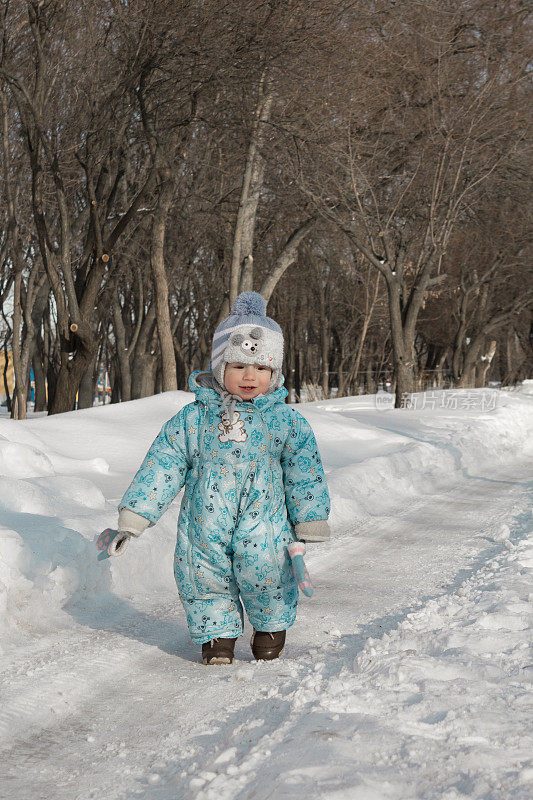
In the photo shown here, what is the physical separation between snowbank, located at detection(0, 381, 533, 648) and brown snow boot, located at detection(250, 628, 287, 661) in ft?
3.43

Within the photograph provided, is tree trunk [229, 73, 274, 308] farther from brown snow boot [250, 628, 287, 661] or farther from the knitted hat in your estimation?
brown snow boot [250, 628, 287, 661]

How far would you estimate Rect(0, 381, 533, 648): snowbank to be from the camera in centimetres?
422

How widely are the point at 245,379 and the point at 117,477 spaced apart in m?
4.50

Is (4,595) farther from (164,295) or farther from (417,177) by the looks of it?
(417,177)

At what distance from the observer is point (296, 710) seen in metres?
2.78

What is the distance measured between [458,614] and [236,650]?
1037 mm

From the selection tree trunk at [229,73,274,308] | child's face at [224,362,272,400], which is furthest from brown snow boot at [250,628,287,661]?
Result: tree trunk at [229,73,274,308]

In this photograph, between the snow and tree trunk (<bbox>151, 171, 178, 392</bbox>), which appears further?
tree trunk (<bbox>151, 171, 178, 392</bbox>)

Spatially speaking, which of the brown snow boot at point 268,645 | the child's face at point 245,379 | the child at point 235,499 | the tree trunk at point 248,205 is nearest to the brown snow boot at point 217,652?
the child at point 235,499

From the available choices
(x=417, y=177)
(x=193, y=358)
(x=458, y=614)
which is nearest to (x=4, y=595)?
(x=458, y=614)

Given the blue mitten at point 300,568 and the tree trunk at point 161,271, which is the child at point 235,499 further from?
the tree trunk at point 161,271

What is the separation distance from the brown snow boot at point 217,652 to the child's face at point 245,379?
1045 mm

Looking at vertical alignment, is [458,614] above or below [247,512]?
below

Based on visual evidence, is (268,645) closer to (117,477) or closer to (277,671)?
(277,671)
